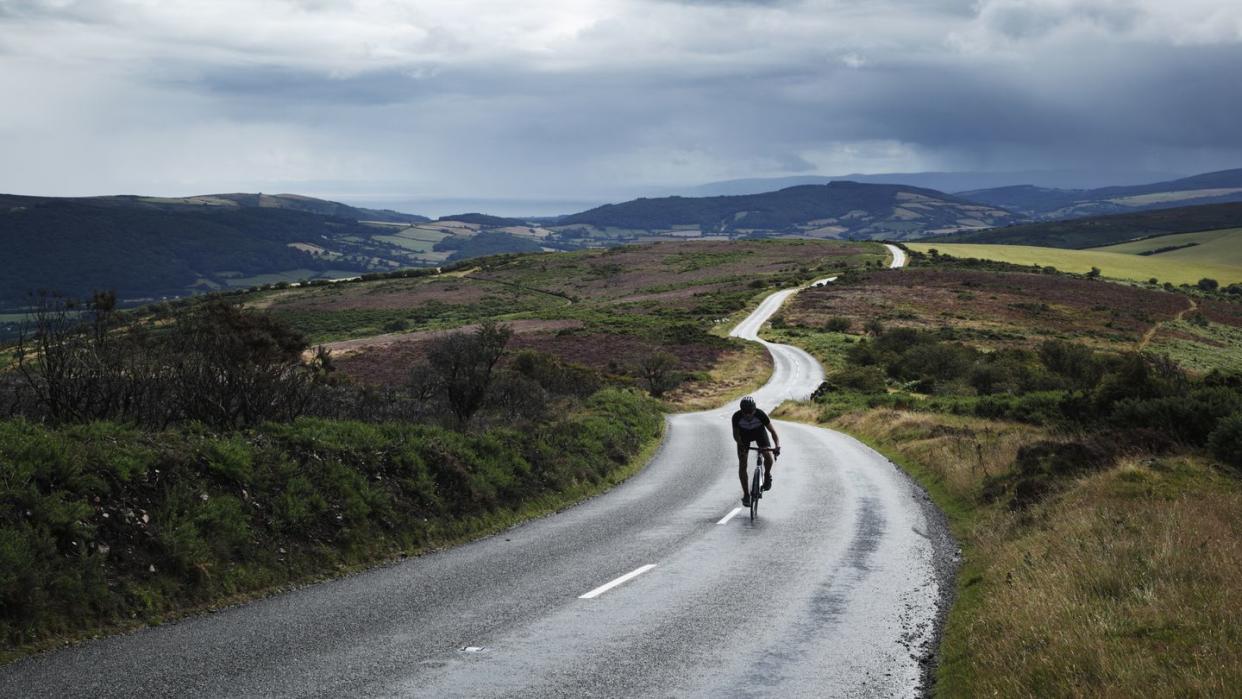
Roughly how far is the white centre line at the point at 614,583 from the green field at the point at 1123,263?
494 feet

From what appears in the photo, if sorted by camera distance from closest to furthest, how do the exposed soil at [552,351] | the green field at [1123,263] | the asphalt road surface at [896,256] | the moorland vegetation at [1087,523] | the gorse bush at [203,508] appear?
the moorland vegetation at [1087,523] → the gorse bush at [203,508] → the exposed soil at [552,351] → the asphalt road surface at [896,256] → the green field at [1123,263]

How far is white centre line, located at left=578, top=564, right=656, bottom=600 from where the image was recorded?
33.7 ft

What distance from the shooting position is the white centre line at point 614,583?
1027 centimetres

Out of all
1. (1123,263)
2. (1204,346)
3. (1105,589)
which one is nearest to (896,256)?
(1123,263)

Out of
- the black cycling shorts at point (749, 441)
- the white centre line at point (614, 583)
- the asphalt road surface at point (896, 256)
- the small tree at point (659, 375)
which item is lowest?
the small tree at point (659, 375)

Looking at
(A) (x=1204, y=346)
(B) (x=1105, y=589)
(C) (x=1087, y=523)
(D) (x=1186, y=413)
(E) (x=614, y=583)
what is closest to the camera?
(B) (x=1105, y=589)

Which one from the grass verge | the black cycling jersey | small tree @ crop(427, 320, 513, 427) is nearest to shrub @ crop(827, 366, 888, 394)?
small tree @ crop(427, 320, 513, 427)

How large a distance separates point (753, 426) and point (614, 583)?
702cm

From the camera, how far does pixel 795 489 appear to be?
789 inches

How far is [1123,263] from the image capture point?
16325 cm

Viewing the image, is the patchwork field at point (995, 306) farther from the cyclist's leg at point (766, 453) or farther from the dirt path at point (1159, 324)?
the cyclist's leg at point (766, 453)

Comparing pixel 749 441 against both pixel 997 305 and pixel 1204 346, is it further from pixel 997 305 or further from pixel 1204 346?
pixel 997 305

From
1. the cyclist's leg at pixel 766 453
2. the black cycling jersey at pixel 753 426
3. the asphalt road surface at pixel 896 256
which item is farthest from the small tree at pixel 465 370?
the asphalt road surface at pixel 896 256

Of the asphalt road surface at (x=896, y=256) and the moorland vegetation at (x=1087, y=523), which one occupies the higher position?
the asphalt road surface at (x=896, y=256)
